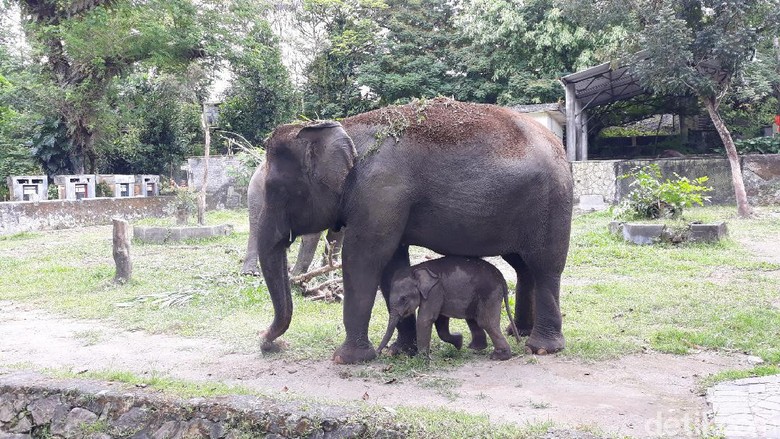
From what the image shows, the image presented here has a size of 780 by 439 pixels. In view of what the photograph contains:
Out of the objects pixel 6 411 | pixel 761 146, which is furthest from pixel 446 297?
pixel 761 146

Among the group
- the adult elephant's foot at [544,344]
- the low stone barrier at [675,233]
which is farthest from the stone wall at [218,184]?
the adult elephant's foot at [544,344]

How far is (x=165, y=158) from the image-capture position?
1109 inches

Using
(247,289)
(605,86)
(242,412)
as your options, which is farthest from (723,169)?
(242,412)

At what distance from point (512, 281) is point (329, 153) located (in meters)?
5.07

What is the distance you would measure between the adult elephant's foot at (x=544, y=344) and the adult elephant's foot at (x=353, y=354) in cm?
144

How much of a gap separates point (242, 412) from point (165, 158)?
80.8 feet

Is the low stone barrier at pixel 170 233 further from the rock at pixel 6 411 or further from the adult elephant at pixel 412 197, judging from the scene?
the adult elephant at pixel 412 197

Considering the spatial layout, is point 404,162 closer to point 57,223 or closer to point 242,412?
point 242,412

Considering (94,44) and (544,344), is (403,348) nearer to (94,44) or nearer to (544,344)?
(544,344)

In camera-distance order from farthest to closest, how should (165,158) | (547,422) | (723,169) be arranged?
(165,158) → (723,169) → (547,422)

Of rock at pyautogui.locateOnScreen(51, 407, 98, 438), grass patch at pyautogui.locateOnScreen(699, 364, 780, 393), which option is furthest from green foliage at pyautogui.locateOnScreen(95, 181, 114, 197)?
grass patch at pyautogui.locateOnScreen(699, 364, 780, 393)

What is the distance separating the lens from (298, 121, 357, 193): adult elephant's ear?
19.5 ft

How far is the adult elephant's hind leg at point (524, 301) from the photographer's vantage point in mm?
6863

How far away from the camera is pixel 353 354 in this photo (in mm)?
6070
